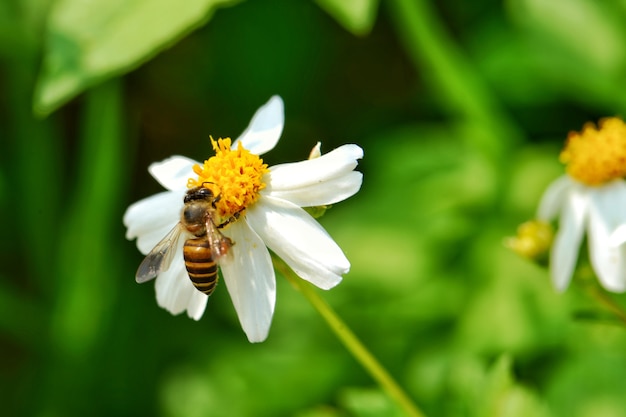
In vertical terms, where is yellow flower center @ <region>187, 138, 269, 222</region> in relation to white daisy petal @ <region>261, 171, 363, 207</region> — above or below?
above

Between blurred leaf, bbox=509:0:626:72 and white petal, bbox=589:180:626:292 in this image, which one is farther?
blurred leaf, bbox=509:0:626:72

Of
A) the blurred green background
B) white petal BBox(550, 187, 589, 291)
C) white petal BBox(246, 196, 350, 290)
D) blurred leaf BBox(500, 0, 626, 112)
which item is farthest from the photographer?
blurred leaf BBox(500, 0, 626, 112)

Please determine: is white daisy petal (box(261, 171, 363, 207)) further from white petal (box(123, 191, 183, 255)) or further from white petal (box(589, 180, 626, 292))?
white petal (box(589, 180, 626, 292))

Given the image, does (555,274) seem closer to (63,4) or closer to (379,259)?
(379,259)

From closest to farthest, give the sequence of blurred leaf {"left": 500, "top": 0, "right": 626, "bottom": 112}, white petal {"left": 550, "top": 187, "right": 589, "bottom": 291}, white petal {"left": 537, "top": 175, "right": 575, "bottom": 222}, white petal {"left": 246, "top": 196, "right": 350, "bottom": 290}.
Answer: white petal {"left": 246, "top": 196, "right": 350, "bottom": 290}
white petal {"left": 550, "top": 187, "right": 589, "bottom": 291}
white petal {"left": 537, "top": 175, "right": 575, "bottom": 222}
blurred leaf {"left": 500, "top": 0, "right": 626, "bottom": 112}

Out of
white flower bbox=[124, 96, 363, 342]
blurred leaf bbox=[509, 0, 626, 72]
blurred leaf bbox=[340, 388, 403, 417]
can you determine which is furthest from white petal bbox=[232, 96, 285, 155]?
blurred leaf bbox=[509, 0, 626, 72]

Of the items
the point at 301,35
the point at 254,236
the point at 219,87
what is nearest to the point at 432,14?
→ the point at 301,35

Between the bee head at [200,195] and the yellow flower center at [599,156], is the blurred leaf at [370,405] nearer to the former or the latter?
the bee head at [200,195]

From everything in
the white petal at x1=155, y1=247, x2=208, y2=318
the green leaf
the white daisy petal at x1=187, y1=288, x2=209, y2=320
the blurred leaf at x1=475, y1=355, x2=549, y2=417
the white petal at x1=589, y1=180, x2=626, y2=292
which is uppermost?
the green leaf
